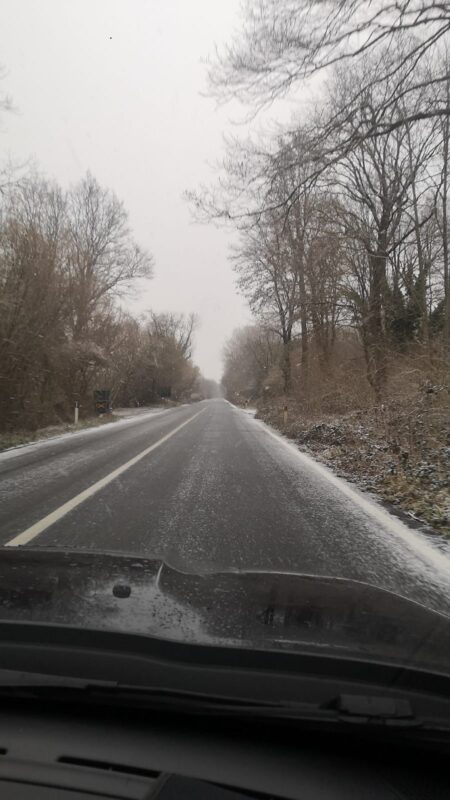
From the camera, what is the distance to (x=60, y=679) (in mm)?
Result: 1924

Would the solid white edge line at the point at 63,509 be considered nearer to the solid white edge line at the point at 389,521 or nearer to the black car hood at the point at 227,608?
the black car hood at the point at 227,608

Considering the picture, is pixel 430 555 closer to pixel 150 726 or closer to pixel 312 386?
pixel 150 726

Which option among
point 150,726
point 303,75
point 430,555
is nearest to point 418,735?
point 150,726

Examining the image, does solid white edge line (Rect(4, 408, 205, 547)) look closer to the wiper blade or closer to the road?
the road

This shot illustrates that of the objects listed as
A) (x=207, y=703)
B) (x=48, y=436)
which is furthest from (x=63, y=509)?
(x=48, y=436)

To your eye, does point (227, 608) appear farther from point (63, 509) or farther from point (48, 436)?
point (48, 436)

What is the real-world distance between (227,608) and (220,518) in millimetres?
3572

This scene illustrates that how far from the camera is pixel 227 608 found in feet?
8.30

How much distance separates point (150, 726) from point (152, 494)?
5629 millimetres

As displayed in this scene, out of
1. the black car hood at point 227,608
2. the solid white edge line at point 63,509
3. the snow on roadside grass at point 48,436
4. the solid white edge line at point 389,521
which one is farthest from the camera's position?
the snow on roadside grass at point 48,436

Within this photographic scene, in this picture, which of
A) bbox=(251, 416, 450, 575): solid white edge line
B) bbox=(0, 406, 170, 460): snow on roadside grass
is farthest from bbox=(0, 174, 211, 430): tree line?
bbox=(251, 416, 450, 575): solid white edge line

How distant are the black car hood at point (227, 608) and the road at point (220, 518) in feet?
1.84

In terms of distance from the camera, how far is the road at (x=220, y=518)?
14.7 ft

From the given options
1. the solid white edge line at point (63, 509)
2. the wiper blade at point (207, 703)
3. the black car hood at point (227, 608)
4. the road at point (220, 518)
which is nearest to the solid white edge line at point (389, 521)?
the road at point (220, 518)
